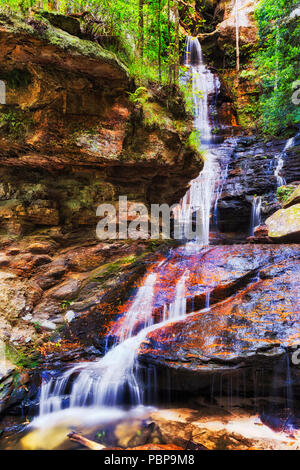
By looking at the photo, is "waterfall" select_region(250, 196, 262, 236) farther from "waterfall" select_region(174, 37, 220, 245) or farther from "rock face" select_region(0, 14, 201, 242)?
"rock face" select_region(0, 14, 201, 242)

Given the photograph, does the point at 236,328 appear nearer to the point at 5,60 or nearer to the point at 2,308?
the point at 2,308

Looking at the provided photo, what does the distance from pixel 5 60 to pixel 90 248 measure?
430 centimetres

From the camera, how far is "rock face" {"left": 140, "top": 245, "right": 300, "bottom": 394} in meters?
3.81

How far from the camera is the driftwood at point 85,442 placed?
3430 mm

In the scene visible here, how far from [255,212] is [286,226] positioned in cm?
384

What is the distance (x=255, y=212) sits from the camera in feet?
34.0

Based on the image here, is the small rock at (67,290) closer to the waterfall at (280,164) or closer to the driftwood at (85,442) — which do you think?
the driftwood at (85,442)

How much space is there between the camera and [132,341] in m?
4.90

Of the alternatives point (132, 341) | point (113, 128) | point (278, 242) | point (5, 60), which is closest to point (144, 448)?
point (132, 341)

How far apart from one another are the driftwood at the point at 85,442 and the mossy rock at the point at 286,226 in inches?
229

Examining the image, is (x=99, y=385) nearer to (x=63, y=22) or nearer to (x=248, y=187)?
(x=63, y=22)

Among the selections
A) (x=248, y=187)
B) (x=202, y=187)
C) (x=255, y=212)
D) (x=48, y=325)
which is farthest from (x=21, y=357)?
(x=248, y=187)

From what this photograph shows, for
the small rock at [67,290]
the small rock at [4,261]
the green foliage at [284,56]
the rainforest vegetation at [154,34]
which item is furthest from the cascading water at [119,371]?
the green foliage at [284,56]

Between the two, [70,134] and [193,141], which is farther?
[193,141]
